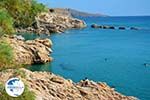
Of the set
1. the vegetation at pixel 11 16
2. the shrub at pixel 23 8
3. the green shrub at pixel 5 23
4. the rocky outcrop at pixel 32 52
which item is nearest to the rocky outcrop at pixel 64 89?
the shrub at pixel 23 8

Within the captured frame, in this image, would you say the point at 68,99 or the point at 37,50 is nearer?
the point at 68,99

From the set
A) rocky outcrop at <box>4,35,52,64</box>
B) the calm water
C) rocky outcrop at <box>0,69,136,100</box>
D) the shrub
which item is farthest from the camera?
rocky outcrop at <box>4,35,52,64</box>

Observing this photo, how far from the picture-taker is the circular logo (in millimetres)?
8031

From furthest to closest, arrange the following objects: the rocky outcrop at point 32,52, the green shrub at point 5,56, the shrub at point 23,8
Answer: the rocky outcrop at point 32,52 < the shrub at point 23,8 < the green shrub at point 5,56

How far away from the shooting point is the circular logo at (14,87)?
8031mm

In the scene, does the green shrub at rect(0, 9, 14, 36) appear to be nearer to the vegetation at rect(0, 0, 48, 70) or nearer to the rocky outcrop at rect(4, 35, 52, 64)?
the vegetation at rect(0, 0, 48, 70)

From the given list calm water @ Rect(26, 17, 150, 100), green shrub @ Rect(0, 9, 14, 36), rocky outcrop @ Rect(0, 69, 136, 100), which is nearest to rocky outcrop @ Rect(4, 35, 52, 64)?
calm water @ Rect(26, 17, 150, 100)

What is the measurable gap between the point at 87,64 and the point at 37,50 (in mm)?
7331

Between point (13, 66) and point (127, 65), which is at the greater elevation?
point (13, 66)

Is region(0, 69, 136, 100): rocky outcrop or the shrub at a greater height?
the shrub

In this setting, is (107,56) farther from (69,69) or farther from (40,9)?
(40,9)

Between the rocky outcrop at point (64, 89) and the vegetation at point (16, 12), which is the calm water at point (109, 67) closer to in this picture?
the rocky outcrop at point (64, 89)

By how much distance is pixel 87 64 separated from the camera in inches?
2356

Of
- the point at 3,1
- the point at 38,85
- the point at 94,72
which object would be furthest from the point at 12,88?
the point at 94,72
